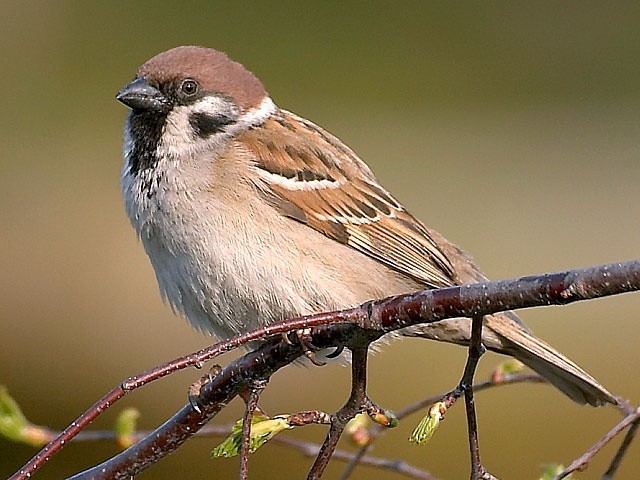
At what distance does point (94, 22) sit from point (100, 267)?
3356mm

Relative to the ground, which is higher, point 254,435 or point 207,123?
point 207,123

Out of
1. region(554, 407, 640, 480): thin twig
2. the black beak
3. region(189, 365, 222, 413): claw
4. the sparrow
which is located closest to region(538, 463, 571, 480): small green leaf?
region(554, 407, 640, 480): thin twig

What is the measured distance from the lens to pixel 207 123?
8.95ft

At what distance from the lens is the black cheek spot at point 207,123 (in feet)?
8.86

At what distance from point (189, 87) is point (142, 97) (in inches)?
4.7

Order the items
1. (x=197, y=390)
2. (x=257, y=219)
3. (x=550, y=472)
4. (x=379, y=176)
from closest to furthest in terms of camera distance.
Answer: (x=550, y=472) → (x=197, y=390) → (x=257, y=219) → (x=379, y=176)

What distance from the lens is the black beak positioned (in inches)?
103

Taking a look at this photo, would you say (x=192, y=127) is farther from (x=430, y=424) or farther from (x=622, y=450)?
(x=622, y=450)

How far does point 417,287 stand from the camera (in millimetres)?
2781

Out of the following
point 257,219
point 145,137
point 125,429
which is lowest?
point 125,429

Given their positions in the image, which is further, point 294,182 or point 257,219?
point 294,182

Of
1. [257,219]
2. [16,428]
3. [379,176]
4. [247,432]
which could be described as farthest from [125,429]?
[379,176]

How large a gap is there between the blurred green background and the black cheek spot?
1.61m

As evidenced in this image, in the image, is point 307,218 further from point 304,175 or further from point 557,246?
point 557,246
